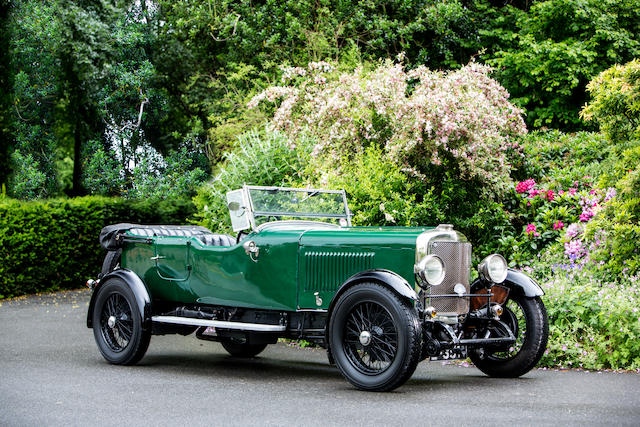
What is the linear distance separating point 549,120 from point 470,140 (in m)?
6.64

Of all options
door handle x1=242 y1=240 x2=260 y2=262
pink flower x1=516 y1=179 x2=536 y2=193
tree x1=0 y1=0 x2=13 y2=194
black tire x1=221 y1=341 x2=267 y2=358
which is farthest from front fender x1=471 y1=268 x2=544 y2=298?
tree x1=0 y1=0 x2=13 y2=194

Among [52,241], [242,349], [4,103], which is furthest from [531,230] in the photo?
[4,103]

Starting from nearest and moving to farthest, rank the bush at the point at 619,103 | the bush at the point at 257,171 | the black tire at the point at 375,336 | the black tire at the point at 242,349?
the black tire at the point at 375,336 → the black tire at the point at 242,349 → the bush at the point at 619,103 → the bush at the point at 257,171

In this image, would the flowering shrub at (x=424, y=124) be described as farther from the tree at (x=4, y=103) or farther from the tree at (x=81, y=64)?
the tree at (x=81, y=64)

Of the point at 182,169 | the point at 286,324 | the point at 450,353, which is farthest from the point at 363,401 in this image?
the point at 182,169

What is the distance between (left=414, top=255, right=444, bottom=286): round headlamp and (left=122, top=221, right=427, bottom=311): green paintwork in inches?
3.4

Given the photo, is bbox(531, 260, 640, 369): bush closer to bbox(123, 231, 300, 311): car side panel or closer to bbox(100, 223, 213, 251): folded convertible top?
bbox(123, 231, 300, 311): car side panel

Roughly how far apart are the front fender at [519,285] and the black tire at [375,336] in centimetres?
124

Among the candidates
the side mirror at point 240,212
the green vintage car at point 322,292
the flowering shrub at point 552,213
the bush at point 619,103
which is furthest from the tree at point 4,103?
the bush at point 619,103

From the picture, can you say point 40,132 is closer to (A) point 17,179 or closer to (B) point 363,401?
(A) point 17,179

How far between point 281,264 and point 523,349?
7.35 feet

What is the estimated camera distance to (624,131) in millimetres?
9578

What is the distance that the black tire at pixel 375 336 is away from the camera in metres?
5.71

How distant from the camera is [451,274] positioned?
650 centimetres
